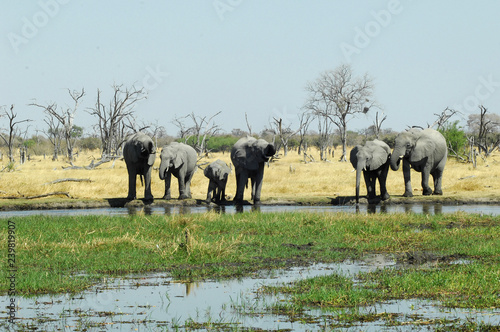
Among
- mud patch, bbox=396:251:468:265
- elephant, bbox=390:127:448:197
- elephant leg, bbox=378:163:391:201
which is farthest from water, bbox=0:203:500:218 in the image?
mud patch, bbox=396:251:468:265

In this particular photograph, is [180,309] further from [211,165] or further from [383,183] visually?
[383,183]

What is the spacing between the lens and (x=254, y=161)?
27172 mm

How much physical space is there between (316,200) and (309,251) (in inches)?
543

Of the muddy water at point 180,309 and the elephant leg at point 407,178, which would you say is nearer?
the muddy water at point 180,309

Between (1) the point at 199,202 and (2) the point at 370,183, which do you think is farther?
(2) the point at 370,183

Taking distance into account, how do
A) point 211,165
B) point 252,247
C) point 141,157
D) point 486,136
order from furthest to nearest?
1. point 486,136
2. point 141,157
3. point 211,165
4. point 252,247

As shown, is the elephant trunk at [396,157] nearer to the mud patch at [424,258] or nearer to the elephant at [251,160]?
the elephant at [251,160]

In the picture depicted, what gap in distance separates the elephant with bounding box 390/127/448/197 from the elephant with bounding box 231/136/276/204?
4.88 metres

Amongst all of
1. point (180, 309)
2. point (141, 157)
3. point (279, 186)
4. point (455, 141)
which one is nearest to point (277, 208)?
point (141, 157)

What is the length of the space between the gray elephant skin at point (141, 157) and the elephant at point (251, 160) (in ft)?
10.2

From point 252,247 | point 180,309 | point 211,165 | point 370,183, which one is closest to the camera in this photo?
point 180,309

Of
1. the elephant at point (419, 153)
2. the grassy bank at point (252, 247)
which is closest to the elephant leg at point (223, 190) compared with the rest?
the elephant at point (419, 153)

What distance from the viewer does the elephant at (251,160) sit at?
27.1 metres

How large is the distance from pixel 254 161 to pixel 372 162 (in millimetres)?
4373
